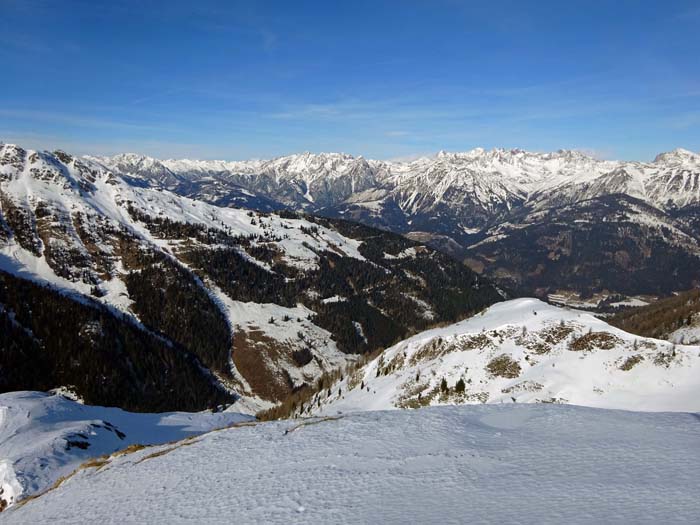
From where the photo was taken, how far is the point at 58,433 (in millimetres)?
68188

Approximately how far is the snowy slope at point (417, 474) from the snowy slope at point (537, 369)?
55.4m

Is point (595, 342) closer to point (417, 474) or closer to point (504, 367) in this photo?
A: point (504, 367)

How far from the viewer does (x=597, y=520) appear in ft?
41.6

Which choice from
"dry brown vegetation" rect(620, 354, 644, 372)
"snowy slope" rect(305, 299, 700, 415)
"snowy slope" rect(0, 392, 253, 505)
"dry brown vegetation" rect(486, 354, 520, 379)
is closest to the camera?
"snowy slope" rect(0, 392, 253, 505)

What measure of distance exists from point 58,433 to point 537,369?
85.3 meters

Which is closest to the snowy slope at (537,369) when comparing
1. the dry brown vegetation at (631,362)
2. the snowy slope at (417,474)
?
the dry brown vegetation at (631,362)

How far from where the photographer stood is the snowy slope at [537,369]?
72125mm

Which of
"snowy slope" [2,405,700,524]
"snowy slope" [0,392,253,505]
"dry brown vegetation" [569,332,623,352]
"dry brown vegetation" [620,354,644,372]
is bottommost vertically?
"snowy slope" [0,392,253,505]

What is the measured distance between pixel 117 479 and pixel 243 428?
8040 millimetres

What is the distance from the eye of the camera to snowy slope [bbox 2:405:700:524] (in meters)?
14.5

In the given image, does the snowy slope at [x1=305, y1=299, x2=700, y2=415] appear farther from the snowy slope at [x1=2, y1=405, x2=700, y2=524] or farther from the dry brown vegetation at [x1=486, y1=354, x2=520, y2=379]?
the snowy slope at [x1=2, y1=405, x2=700, y2=524]

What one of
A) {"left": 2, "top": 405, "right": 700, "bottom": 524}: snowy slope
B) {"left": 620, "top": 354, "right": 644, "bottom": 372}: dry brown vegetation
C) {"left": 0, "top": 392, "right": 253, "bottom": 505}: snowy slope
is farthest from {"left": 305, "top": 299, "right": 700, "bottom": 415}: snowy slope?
{"left": 2, "top": 405, "right": 700, "bottom": 524}: snowy slope

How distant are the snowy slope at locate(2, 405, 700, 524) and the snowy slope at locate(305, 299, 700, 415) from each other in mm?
55358

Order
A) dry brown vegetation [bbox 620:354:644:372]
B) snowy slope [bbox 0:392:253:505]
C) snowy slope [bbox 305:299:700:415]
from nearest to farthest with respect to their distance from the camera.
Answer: snowy slope [bbox 0:392:253:505] → snowy slope [bbox 305:299:700:415] → dry brown vegetation [bbox 620:354:644:372]
